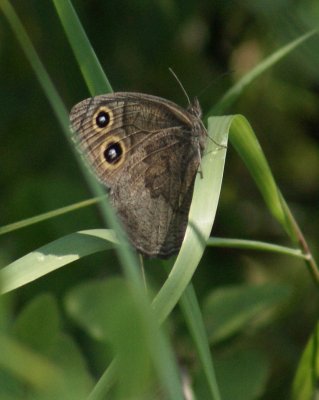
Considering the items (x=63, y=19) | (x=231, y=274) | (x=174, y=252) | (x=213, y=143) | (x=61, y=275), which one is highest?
(x=63, y=19)

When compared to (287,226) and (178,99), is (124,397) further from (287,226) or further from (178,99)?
(178,99)

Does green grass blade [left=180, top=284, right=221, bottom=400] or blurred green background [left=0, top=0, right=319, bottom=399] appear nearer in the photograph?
green grass blade [left=180, top=284, right=221, bottom=400]

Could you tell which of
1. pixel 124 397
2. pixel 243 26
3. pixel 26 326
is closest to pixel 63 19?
pixel 26 326

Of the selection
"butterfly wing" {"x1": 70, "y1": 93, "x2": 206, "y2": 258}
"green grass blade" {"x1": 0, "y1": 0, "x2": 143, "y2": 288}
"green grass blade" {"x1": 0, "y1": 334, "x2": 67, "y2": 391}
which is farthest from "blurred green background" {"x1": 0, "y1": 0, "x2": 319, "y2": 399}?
"green grass blade" {"x1": 0, "y1": 334, "x2": 67, "y2": 391}

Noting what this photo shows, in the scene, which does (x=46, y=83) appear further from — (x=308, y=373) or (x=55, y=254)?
(x=308, y=373)

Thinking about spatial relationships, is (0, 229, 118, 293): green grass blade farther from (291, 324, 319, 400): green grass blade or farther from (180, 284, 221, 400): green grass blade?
(291, 324, 319, 400): green grass blade

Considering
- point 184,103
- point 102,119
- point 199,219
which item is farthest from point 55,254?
point 184,103

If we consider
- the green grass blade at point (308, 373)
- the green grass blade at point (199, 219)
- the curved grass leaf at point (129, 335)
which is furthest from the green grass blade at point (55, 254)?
the curved grass leaf at point (129, 335)
